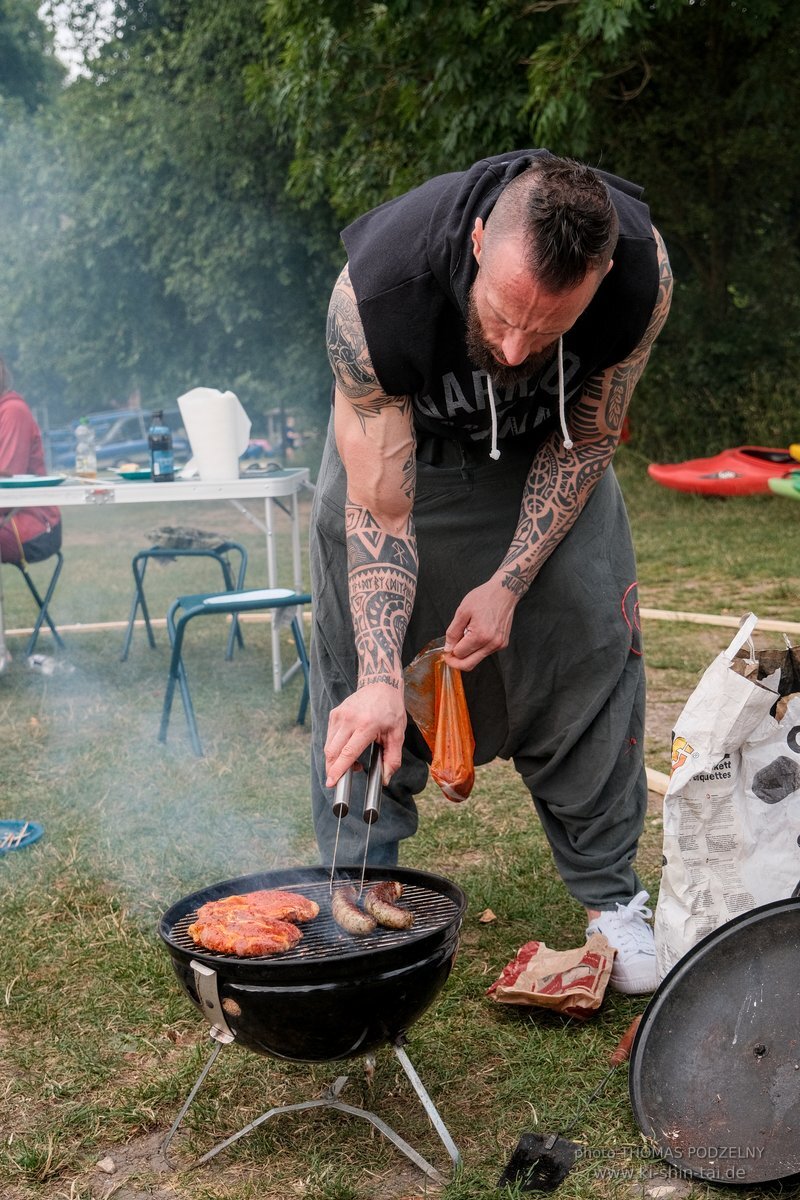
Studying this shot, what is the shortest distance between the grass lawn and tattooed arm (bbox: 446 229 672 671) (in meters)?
0.97

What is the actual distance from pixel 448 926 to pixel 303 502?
14.3 metres

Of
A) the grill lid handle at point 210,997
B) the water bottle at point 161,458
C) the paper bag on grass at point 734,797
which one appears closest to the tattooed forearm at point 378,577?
the paper bag on grass at point 734,797

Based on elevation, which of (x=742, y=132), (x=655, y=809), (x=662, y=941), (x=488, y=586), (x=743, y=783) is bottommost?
(x=655, y=809)

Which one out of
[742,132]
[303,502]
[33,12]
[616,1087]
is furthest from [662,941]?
[33,12]

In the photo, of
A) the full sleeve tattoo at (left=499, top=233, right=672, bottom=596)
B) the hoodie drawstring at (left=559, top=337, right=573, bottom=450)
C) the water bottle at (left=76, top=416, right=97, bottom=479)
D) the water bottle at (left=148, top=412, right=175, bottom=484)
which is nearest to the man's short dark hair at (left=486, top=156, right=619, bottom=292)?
the hoodie drawstring at (left=559, top=337, right=573, bottom=450)

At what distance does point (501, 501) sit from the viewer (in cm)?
292

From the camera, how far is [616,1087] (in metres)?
2.48

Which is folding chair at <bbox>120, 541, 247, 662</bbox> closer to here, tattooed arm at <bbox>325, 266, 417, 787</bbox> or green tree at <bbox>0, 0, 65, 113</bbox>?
tattooed arm at <bbox>325, 266, 417, 787</bbox>

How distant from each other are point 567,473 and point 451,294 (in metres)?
0.62

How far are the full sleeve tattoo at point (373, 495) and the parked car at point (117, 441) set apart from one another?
19.1m

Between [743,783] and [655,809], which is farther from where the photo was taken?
[655,809]

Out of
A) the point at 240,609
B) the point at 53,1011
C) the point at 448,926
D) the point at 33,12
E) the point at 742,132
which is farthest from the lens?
the point at 33,12

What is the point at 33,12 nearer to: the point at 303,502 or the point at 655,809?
the point at 303,502

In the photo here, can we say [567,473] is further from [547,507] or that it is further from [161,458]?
[161,458]
